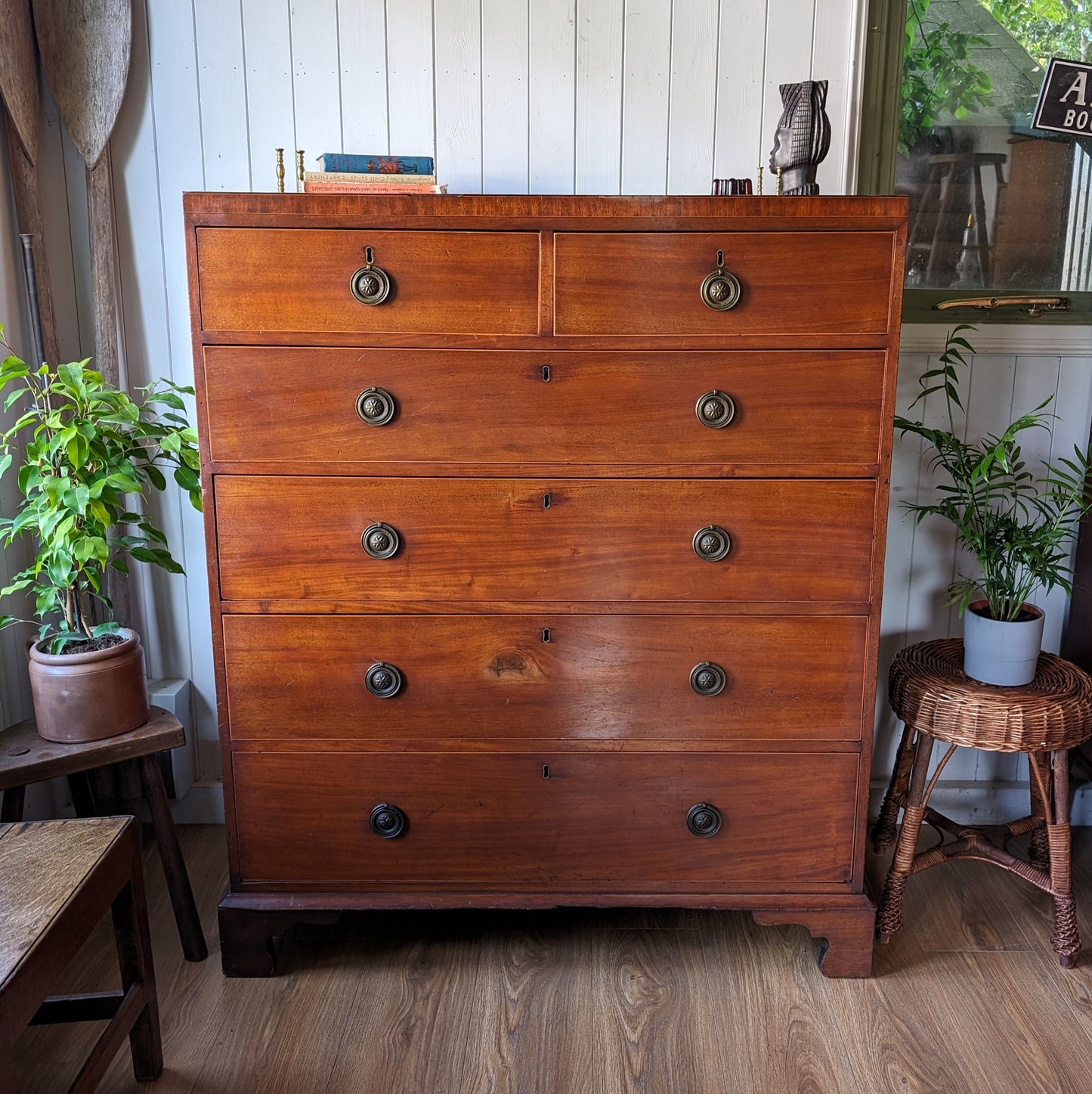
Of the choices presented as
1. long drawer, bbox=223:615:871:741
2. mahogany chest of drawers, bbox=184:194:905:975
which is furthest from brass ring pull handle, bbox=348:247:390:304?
long drawer, bbox=223:615:871:741

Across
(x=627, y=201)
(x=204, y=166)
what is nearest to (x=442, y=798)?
(x=627, y=201)

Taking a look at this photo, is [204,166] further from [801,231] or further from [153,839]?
[153,839]

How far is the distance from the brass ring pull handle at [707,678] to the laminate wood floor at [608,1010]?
580mm

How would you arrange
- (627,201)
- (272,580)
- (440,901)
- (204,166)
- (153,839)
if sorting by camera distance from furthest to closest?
(153,839)
(204,166)
(440,901)
(272,580)
(627,201)

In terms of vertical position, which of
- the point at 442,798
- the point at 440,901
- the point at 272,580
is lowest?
the point at 440,901

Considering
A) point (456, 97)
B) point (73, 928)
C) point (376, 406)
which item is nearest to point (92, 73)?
point (456, 97)

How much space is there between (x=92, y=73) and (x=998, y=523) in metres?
2.04

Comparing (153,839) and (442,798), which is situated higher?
(442,798)

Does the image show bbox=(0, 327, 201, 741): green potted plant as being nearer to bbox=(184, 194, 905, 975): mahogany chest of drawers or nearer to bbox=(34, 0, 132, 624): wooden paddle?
bbox=(184, 194, 905, 975): mahogany chest of drawers

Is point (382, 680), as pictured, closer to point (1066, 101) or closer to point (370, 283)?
point (370, 283)

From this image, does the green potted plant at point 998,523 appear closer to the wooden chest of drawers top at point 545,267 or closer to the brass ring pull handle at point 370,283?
the wooden chest of drawers top at point 545,267

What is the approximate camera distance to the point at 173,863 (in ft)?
5.81

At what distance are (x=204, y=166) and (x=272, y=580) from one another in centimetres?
100

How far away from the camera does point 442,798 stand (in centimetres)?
171
